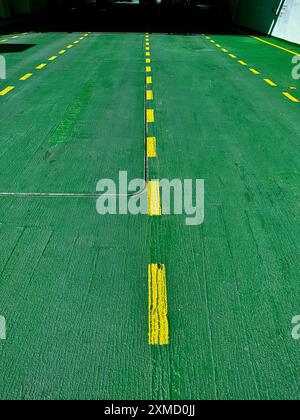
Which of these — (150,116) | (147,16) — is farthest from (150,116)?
(147,16)

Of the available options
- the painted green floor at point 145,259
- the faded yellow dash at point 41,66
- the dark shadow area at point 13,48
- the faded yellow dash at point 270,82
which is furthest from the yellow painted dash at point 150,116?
the dark shadow area at point 13,48

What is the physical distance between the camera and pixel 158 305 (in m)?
2.85

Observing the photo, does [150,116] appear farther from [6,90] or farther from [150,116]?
[6,90]

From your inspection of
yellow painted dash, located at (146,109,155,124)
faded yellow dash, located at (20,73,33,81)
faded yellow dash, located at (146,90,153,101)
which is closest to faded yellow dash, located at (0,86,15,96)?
faded yellow dash, located at (20,73,33,81)

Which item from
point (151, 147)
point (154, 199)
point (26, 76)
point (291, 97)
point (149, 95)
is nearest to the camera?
point (154, 199)

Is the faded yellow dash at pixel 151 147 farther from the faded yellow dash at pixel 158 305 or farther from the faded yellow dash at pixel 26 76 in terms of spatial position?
the faded yellow dash at pixel 26 76

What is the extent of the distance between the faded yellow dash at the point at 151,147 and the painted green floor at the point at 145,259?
0.15 metres

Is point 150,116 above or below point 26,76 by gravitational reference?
above

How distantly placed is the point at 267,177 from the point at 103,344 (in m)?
3.62

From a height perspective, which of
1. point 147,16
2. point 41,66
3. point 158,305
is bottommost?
point 147,16

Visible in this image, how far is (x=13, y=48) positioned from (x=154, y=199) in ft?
46.8

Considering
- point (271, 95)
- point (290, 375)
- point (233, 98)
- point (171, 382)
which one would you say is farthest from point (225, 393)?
point (271, 95)

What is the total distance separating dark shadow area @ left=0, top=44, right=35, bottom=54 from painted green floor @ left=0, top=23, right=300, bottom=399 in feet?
27.7
